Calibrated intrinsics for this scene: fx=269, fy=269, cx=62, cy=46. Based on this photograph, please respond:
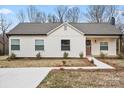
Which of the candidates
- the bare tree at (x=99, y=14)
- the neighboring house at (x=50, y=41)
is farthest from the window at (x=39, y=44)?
the bare tree at (x=99, y=14)

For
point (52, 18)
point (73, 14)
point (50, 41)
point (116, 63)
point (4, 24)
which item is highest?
point (73, 14)

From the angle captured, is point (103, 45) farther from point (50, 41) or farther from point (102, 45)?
point (50, 41)

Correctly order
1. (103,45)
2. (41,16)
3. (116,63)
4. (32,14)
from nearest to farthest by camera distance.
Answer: (116,63)
(103,45)
(41,16)
(32,14)

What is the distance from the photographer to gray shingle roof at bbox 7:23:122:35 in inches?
884

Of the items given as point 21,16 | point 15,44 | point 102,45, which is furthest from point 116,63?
point 21,16

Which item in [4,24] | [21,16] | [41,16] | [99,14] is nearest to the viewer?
[4,24]

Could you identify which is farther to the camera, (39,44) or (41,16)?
(41,16)

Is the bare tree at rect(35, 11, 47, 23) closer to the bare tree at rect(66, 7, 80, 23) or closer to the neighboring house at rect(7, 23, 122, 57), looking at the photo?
the bare tree at rect(66, 7, 80, 23)

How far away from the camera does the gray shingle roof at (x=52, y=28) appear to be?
22.5 m

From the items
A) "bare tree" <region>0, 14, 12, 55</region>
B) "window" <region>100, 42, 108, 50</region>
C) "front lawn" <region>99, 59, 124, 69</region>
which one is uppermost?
"bare tree" <region>0, 14, 12, 55</region>

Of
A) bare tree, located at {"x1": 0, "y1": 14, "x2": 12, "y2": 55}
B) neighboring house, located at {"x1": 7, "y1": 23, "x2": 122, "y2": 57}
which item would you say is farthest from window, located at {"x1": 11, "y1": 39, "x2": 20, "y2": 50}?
bare tree, located at {"x1": 0, "y1": 14, "x2": 12, "y2": 55}

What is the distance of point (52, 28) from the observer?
23.0 metres
